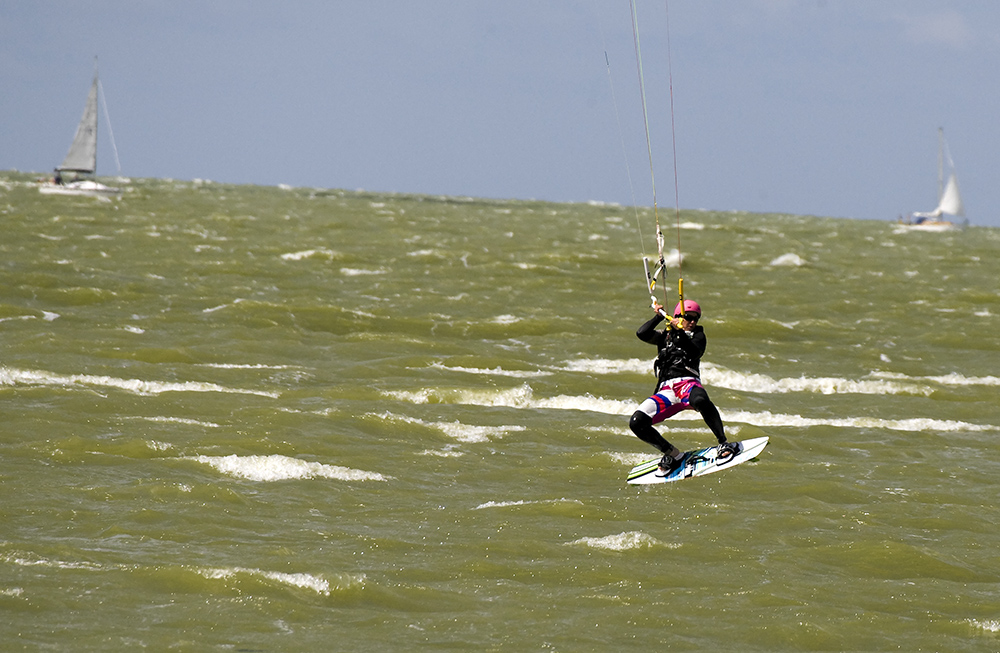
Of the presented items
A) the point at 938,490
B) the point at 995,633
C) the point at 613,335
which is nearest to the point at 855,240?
the point at 613,335

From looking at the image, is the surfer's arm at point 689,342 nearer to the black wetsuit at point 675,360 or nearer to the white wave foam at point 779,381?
the black wetsuit at point 675,360

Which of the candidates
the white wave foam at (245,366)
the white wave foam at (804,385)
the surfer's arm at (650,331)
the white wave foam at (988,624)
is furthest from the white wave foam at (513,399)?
the white wave foam at (988,624)

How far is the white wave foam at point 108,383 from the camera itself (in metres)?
19.1

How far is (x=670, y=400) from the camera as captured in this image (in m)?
13.4

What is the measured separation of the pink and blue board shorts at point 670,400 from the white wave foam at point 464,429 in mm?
4399

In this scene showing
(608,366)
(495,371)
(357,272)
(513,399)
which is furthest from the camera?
(357,272)

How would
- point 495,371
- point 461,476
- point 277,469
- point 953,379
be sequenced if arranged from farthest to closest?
point 953,379
point 495,371
point 461,476
point 277,469

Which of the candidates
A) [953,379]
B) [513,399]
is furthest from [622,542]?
[953,379]

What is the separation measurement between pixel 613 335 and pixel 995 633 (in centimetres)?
1768

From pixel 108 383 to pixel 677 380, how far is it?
1009 cm

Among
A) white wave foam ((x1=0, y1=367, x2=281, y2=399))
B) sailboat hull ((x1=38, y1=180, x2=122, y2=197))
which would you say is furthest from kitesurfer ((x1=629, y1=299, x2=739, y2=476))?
sailboat hull ((x1=38, y1=180, x2=122, y2=197))

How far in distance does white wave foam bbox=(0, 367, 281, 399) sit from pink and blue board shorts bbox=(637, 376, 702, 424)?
7837 mm

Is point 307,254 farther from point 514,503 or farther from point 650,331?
point 650,331

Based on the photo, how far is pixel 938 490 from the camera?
1541 centimetres
